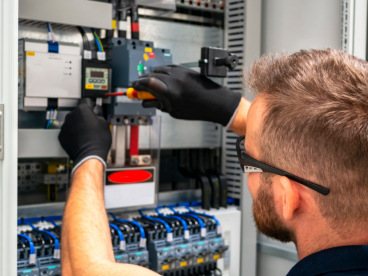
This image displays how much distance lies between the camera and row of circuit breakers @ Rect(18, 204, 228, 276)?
1.88 metres

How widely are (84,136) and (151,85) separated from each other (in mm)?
344

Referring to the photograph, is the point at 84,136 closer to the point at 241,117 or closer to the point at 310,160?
the point at 241,117

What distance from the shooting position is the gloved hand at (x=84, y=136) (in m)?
1.74

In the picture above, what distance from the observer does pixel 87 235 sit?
140 cm

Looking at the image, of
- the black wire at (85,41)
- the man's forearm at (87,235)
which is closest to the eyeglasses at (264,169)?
the man's forearm at (87,235)

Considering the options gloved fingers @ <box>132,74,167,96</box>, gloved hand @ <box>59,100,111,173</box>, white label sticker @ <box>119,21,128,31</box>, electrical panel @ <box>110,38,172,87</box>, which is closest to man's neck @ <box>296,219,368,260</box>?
gloved fingers @ <box>132,74,167,96</box>

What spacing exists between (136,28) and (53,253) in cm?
110

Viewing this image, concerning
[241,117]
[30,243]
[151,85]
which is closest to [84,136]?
[151,85]

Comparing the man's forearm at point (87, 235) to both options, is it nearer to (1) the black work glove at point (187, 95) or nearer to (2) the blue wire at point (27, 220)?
(1) the black work glove at point (187, 95)

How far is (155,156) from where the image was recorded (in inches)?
93.7

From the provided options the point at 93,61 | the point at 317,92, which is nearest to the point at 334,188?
the point at 317,92

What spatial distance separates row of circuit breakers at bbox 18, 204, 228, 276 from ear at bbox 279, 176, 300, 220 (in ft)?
3.62

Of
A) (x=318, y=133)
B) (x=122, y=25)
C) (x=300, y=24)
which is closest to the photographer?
(x=318, y=133)

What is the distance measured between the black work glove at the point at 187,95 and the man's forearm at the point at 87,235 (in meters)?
0.35
